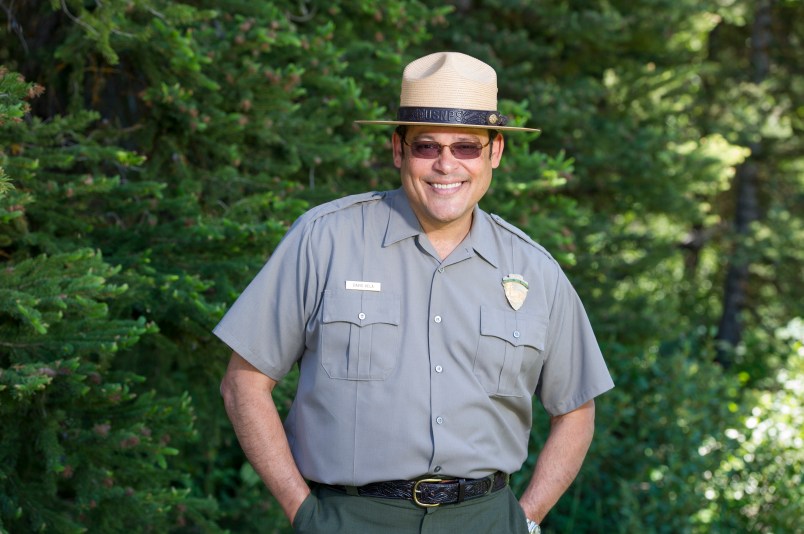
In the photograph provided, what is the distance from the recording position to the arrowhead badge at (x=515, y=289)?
3072 millimetres

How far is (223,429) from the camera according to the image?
6.45 metres

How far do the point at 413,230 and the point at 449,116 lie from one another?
35 cm

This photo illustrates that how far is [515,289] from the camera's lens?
3096mm

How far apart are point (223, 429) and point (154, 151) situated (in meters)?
2.05

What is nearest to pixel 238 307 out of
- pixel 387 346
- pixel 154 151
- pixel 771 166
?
pixel 387 346

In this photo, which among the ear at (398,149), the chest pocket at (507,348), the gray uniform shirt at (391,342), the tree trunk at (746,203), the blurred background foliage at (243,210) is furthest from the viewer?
the tree trunk at (746,203)

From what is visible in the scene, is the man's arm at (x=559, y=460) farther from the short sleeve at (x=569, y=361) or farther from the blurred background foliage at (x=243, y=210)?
the blurred background foliage at (x=243, y=210)

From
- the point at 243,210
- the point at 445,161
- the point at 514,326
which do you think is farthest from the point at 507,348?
the point at 243,210

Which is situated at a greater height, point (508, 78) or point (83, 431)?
point (508, 78)

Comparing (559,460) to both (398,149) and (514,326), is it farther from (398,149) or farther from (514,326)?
(398,149)

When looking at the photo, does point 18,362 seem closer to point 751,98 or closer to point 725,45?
point 751,98

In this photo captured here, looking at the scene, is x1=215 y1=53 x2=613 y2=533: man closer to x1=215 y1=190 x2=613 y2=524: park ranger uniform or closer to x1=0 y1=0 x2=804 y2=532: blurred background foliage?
x1=215 y1=190 x2=613 y2=524: park ranger uniform

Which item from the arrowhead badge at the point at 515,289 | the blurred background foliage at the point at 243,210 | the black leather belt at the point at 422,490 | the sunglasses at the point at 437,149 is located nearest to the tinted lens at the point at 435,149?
the sunglasses at the point at 437,149

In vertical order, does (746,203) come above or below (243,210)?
above
